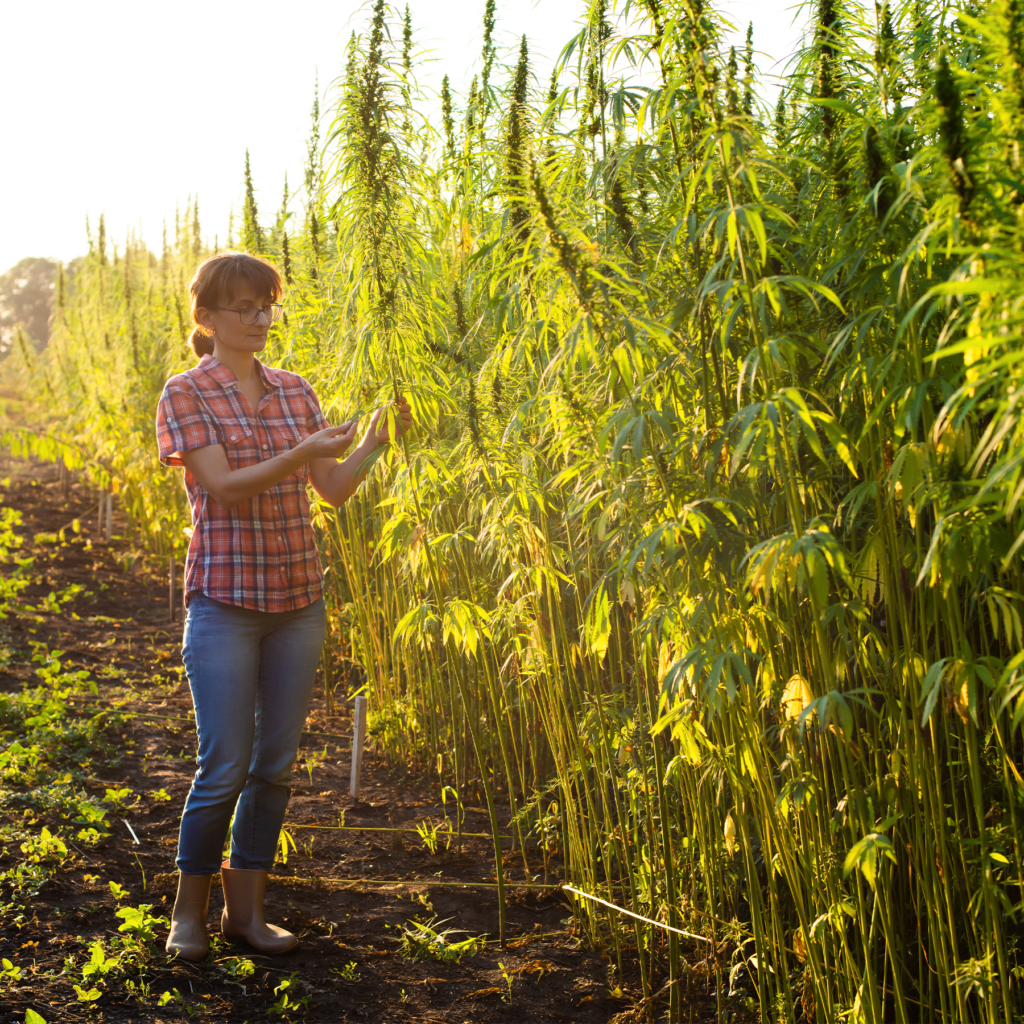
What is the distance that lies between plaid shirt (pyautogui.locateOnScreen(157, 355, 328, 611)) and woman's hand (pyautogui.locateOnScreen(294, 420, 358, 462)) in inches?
6.8

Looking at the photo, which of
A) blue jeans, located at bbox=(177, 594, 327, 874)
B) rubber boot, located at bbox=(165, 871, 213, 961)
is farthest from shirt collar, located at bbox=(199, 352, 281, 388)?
rubber boot, located at bbox=(165, 871, 213, 961)

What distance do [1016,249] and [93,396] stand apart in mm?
8905

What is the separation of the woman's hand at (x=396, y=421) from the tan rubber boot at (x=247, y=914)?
1.19m

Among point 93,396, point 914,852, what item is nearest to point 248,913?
point 914,852

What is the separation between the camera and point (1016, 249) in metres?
1.14

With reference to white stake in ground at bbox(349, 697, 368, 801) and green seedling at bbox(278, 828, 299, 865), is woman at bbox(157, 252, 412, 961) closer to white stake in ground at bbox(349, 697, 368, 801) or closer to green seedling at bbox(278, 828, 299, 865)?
green seedling at bbox(278, 828, 299, 865)

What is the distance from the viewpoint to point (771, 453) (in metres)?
1.54

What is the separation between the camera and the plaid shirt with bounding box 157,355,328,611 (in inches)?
88.9

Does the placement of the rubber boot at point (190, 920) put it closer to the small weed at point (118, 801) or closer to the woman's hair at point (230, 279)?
the small weed at point (118, 801)

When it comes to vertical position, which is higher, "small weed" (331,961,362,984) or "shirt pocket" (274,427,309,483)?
"shirt pocket" (274,427,309,483)

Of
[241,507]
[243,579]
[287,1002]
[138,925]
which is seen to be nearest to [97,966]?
[138,925]

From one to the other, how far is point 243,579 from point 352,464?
0.43 metres

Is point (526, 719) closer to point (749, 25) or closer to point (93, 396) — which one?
point (749, 25)

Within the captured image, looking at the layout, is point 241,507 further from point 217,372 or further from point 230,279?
point 230,279
